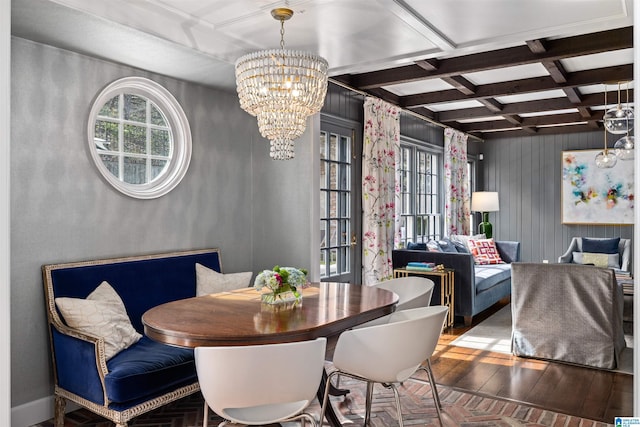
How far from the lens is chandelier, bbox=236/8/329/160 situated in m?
2.64

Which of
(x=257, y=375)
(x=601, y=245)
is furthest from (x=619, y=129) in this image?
(x=257, y=375)

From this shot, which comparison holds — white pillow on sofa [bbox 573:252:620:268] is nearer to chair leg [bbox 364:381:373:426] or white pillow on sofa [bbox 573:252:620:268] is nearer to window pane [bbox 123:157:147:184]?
chair leg [bbox 364:381:373:426]

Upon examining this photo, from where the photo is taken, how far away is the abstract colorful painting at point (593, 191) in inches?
317

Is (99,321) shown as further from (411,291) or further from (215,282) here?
(411,291)

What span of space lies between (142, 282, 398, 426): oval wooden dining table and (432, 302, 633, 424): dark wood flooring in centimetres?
122

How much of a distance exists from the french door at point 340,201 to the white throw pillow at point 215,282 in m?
1.30

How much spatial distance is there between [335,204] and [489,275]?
7.20 ft

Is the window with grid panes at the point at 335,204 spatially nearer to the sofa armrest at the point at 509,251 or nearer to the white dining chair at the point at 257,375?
the white dining chair at the point at 257,375

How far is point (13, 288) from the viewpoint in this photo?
2996 millimetres

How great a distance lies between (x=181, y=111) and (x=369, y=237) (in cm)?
253

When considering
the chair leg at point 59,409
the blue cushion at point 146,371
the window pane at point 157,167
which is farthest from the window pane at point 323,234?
the chair leg at point 59,409

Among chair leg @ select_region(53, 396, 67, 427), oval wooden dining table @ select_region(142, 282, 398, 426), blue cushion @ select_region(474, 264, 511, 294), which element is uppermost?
oval wooden dining table @ select_region(142, 282, 398, 426)

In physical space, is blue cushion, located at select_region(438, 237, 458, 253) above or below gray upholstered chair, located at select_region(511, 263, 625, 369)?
above

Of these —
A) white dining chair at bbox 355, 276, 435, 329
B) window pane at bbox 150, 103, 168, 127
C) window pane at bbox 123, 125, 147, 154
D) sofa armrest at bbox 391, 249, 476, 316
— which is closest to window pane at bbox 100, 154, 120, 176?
window pane at bbox 123, 125, 147, 154
